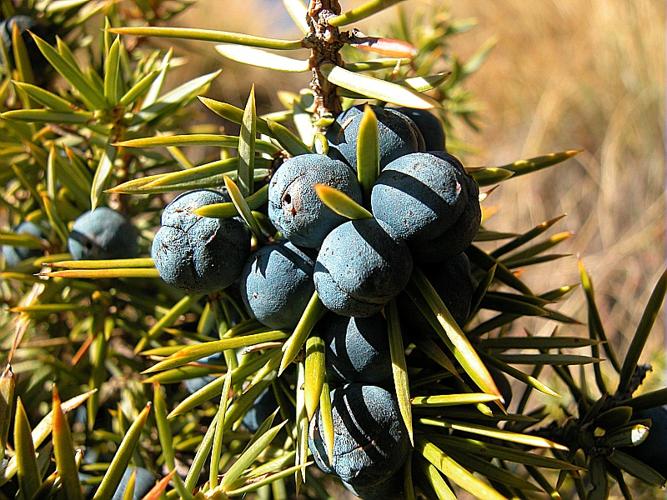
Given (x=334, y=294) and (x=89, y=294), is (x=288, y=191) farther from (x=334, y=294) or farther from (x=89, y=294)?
(x=89, y=294)

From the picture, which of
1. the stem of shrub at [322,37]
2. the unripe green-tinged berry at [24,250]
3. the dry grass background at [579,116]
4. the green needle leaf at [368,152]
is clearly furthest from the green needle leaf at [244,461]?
the dry grass background at [579,116]

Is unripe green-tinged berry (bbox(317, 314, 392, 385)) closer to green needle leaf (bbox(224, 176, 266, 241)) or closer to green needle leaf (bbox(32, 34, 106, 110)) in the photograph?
green needle leaf (bbox(224, 176, 266, 241))

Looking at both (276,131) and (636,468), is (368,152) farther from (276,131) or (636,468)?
(636,468)

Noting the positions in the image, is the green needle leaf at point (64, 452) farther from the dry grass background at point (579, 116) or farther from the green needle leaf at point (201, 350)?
the dry grass background at point (579, 116)

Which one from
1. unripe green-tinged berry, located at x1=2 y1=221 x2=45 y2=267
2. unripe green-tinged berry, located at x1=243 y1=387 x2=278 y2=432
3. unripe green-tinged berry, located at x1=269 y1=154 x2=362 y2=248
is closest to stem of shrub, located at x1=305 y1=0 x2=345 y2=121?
unripe green-tinged berry, located at x1=269 y1=154 x2=362 y2=248

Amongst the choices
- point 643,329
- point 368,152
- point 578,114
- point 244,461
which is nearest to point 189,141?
point 368,152

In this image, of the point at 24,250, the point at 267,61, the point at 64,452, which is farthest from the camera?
the point at 24,250
